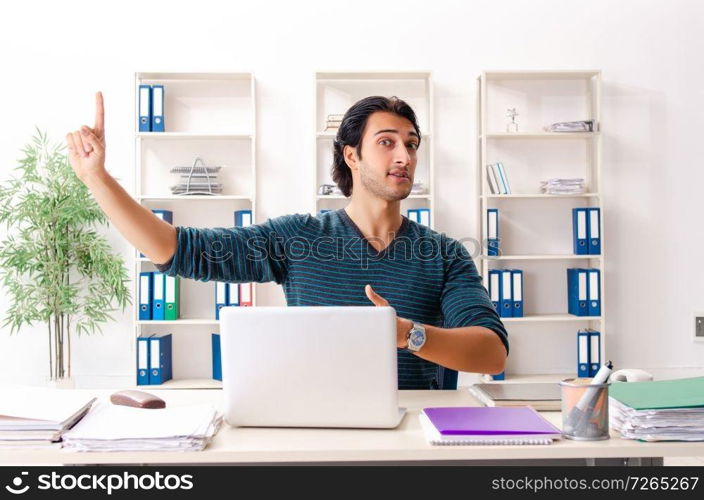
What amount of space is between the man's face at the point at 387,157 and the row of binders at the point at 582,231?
6.03ft

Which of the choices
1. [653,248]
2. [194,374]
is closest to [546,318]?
[653,248]

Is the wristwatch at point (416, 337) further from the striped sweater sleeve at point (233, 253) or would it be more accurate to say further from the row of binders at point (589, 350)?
the row of binders at point (589, 350)

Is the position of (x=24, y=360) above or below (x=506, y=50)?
below

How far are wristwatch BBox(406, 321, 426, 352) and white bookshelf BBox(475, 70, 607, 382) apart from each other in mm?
2703

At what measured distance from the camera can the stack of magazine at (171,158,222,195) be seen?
3895mm

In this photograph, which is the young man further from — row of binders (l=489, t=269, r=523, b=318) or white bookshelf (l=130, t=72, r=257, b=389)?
white bookshelf (l=130, t=72, r=257, b=389)

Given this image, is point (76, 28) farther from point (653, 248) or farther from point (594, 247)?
point (653, 248)

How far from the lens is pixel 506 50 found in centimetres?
410

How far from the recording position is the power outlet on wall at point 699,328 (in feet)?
13.5

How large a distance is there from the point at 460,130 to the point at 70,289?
7.77 ft

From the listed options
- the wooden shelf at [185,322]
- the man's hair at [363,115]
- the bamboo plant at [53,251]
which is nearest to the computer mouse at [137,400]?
the man's hair at [363,115]

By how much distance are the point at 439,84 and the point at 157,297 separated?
202 centimetres
